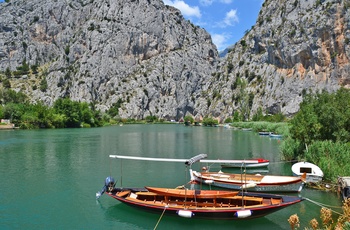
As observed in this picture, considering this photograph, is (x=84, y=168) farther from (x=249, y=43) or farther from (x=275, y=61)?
(x=249, y=43)

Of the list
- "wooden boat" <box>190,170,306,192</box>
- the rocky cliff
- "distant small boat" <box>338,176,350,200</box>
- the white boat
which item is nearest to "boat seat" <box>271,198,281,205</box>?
"wooden boat" <box>190,170,306,192</box>

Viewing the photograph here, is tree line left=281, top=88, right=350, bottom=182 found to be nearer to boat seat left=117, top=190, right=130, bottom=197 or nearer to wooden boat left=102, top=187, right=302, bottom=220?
wooden boat left=102, top=187, right=302, bottom=220

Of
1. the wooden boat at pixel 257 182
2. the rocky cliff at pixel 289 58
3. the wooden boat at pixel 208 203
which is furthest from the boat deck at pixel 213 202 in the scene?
the rocky cliff at pixel 289 58

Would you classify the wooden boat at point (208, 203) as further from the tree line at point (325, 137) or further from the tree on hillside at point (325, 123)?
the tree on hillside at point (325, 123)

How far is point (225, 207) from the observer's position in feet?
72.6

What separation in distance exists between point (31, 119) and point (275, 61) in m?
112

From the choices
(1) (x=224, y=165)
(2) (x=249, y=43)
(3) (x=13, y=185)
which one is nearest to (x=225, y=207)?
(1) (x=224, y=165)

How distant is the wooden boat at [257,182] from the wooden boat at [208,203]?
14.5 feet

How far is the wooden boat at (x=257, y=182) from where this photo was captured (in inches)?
1124

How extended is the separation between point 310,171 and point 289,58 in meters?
117

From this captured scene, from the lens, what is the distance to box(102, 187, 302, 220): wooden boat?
2128 centimetres

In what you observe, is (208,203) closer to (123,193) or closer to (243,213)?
(243,213)

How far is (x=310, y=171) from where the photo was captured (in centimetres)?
3120

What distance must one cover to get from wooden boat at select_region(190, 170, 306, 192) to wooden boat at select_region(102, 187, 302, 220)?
174 inches
